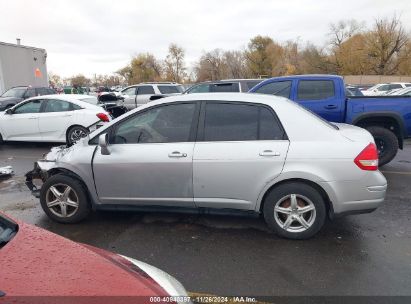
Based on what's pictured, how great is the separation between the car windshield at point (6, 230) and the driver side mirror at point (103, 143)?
5.36 ft

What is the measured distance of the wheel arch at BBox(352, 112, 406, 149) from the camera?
6332 millimetres

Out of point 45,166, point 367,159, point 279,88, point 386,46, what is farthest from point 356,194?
point 386,46

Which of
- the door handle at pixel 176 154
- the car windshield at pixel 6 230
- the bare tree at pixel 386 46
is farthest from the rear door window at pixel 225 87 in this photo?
the bare tree at pixel 386 46

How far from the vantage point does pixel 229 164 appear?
358 centimetres

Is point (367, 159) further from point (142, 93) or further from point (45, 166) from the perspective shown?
point (142, 93)

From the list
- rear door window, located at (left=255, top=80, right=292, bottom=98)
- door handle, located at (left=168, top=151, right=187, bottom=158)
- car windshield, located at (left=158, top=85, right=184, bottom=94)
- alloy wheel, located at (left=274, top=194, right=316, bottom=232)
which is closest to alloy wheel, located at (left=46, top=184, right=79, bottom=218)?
door handle, located at (left=168, top=151, right=187, bottom=158)

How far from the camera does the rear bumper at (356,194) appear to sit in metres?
3.44

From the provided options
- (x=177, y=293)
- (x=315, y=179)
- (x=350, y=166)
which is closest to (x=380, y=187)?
(x=350, y=166)

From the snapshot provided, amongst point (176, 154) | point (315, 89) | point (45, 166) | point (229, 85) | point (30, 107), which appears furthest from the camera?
point (229, 85)

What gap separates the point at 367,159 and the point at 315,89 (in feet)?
12.7

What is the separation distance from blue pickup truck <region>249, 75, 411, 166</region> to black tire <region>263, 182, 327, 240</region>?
3.64 metres

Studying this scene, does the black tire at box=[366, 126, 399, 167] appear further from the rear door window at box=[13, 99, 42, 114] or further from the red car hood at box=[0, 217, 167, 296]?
the rear door window at box=[13, 99, 42, 114]

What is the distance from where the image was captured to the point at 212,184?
366cm

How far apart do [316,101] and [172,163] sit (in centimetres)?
434
